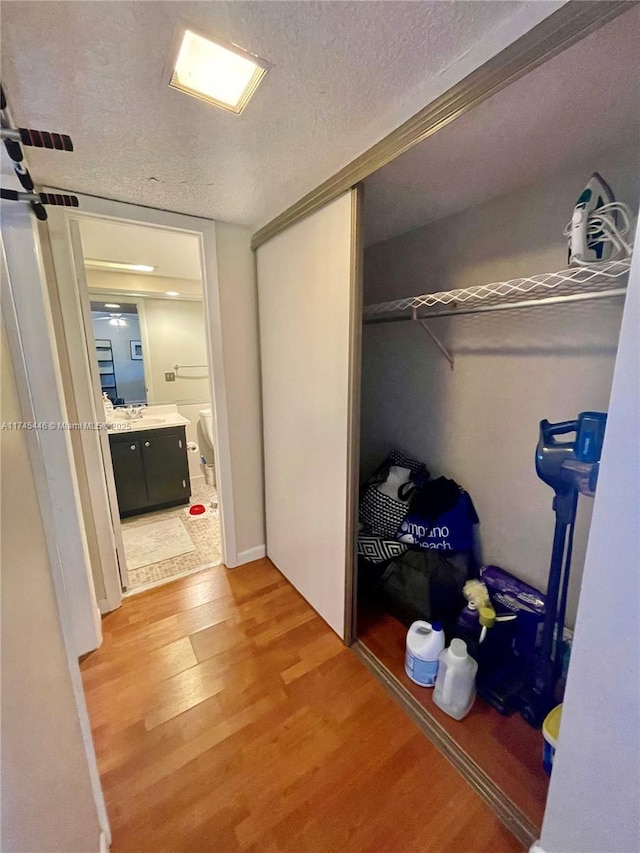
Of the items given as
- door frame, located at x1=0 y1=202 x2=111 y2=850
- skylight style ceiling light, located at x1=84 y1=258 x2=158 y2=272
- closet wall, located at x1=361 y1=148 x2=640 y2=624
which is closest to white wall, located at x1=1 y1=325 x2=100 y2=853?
door frame, located at x1=0 y1=202 x2=111 y2=850

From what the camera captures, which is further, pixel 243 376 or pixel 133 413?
pixel 133 413

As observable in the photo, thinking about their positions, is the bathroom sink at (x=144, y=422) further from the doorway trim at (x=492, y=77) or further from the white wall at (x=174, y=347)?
the doorway trim at (x=492, y=77)

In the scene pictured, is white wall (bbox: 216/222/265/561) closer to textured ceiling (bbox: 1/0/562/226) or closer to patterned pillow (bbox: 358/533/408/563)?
textured ceiling (bbox: 1/0/562/226)

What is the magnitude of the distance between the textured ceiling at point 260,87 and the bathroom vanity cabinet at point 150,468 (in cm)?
191

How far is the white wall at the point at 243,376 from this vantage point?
2.09 metres

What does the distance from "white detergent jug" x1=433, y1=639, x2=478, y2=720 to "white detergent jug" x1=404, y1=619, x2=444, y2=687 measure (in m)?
0.06

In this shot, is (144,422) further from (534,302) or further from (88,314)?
(534,302)

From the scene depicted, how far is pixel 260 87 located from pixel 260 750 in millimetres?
2236

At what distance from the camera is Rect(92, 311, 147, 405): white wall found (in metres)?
3.26

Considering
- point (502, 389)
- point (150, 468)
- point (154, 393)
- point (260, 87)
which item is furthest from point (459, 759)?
point (154, 393)

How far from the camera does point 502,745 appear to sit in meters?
1.30

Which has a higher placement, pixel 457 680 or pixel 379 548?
pixel 379 548

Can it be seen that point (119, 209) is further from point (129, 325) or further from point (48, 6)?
point (129, 325)

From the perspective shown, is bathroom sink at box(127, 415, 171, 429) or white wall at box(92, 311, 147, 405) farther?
white wall at box(92, 311, 147, 405)
